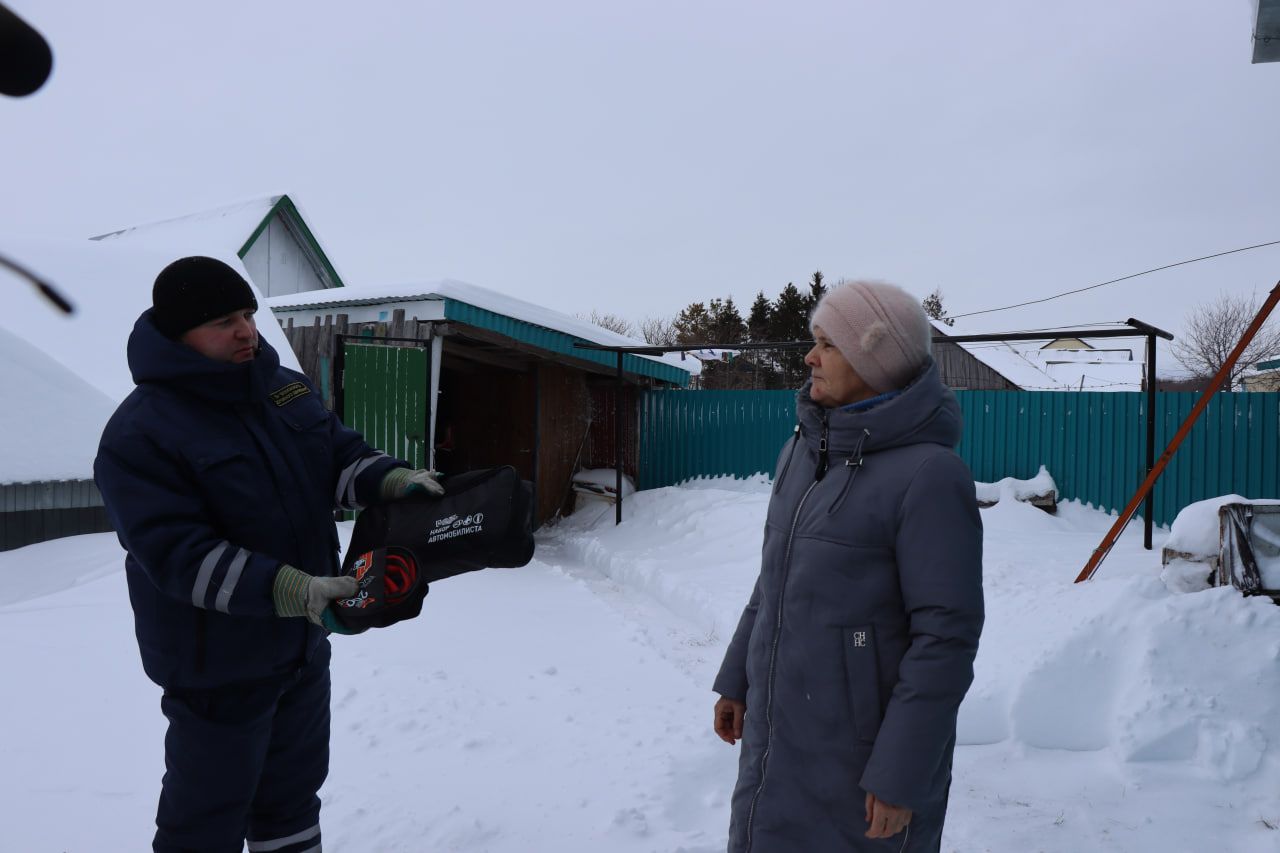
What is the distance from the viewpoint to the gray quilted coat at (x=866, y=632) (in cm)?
153

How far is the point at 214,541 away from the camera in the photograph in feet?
5.67

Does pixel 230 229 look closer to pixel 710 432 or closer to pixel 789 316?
pixel 710 432

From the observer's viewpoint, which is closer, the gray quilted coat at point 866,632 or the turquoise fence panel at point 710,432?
the gray quilted coat at point 866,632

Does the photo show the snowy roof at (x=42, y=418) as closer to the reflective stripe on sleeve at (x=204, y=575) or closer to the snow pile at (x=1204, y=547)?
the reflective stripe on sleeve at (x=204, y=575)

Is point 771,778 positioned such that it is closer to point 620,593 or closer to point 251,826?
point 251,826

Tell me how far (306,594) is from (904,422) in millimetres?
1354

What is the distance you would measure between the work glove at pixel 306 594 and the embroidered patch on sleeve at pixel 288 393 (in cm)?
50

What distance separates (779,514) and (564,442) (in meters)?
9.32

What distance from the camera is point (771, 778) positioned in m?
1.73

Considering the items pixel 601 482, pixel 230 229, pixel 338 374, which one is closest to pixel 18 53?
pixel 338 374

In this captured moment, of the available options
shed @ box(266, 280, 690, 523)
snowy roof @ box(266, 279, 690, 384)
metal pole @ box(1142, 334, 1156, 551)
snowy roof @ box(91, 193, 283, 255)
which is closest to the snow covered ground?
metal pole @ box(1142, 334, 1156, 551)

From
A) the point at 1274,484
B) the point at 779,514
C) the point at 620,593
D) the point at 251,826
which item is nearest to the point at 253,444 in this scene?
the point at 251,826

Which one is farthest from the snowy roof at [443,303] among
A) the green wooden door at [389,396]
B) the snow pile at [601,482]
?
the snow pile at [601,482]

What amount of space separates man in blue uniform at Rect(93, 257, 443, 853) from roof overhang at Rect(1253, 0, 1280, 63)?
485cm
